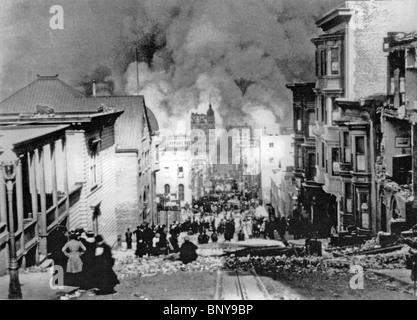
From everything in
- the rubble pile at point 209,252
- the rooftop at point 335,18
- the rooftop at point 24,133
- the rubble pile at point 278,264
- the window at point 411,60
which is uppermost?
the rooftop at point 335,18

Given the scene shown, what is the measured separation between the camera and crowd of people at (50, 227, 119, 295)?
6.50 meters

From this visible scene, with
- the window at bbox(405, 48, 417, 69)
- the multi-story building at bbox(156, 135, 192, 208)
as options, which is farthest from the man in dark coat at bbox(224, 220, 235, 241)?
the window at bbox(405, 48, 417, 69)

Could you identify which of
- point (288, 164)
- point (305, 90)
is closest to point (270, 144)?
point (288, 164)

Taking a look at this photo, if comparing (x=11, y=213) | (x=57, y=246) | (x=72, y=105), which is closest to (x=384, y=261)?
(x=57, y=246)

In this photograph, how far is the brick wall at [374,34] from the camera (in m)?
6.41

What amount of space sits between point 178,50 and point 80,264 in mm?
2703

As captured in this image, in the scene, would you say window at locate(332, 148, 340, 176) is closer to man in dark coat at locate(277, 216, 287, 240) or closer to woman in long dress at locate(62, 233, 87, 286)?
man in dark coat at locate(277, 216, 287, 240)

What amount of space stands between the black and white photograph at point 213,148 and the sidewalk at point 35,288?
0.06 feet

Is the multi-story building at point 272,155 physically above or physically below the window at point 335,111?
below

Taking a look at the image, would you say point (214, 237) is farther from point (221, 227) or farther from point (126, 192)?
point (126, 192)

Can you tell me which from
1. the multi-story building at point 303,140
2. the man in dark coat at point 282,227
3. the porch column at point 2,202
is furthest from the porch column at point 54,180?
the multi-story building at point 303,140

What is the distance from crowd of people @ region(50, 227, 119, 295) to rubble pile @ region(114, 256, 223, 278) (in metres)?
0.14

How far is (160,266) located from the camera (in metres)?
6.68

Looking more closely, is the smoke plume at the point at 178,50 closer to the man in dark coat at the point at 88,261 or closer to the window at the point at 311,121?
the window at the point at 311,121
